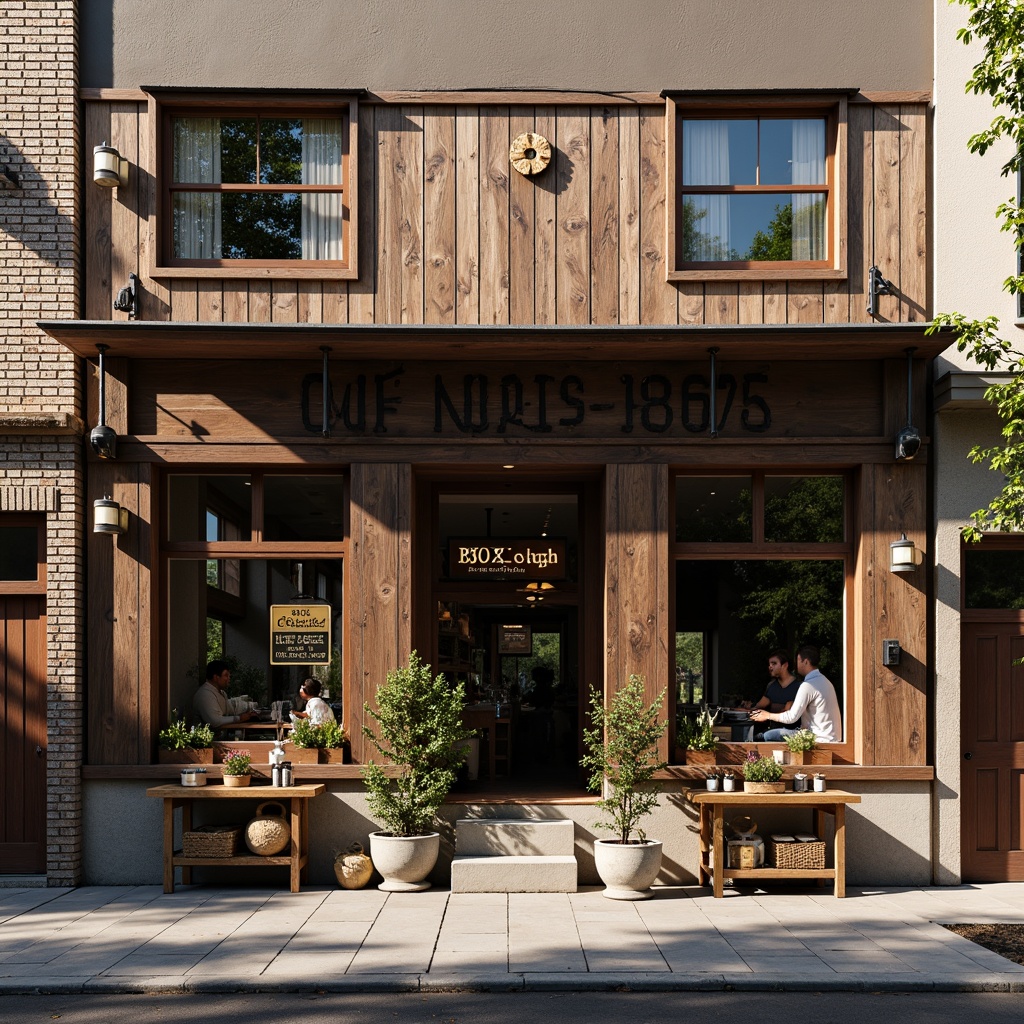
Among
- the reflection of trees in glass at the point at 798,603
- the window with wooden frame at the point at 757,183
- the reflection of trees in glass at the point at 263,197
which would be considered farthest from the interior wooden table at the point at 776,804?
the reflection of trees in glass at the point at 263,197

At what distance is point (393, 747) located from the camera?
10281mm

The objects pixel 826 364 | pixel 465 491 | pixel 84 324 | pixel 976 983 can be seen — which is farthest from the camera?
pixel 465 491

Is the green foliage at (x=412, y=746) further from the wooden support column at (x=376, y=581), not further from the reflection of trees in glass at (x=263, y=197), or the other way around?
the reflection of trees in glass at (x=263, y=197)

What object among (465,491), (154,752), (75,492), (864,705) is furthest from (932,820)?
(75,492)

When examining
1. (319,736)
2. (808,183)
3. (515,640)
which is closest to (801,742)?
(319,736)

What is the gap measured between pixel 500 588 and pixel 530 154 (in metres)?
4.19

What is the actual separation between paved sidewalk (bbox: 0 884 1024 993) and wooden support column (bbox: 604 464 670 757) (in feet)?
6.62

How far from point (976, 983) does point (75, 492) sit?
8208 millimetres

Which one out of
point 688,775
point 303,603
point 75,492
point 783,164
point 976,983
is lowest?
point 976,983

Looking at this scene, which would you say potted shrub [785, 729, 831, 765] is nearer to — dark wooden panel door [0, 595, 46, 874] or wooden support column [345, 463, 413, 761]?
wooden support column [345, 463, 413, 761]

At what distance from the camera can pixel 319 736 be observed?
10.8m

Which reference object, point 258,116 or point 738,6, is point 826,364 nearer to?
point 738,6

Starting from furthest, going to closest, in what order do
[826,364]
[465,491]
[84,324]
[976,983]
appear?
[465,491]
[826,364]
[84,324]
[976,983]

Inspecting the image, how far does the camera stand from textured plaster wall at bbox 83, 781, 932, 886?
10570 mm
